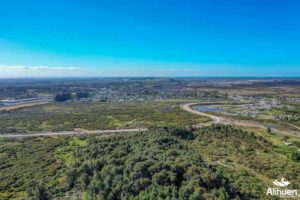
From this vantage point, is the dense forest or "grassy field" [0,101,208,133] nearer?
the dense forest

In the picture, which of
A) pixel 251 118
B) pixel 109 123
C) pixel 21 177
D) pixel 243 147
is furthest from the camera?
pixel 251 118

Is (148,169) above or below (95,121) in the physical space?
above

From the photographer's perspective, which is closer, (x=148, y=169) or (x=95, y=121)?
(x=148, y=169)

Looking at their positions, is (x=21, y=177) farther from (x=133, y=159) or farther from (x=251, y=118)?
(x=251, y=118)

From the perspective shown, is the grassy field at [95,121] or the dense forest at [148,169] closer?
the dense forest at [148,169]

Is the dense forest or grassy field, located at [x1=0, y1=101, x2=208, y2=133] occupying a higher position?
the dense forest

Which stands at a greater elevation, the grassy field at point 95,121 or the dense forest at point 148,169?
the dense forest at point 148,169

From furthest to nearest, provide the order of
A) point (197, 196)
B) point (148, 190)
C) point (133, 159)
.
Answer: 1. point (133, 159)
2. point (148, 190)
3. point (197, 196)

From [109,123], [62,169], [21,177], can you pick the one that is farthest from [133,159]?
[109,123]
